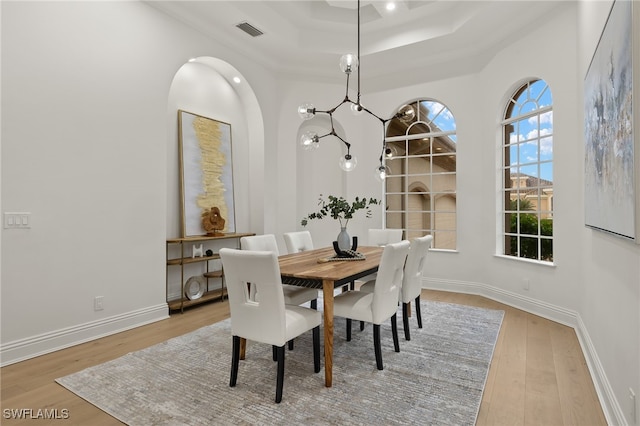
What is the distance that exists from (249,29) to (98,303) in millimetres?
3522

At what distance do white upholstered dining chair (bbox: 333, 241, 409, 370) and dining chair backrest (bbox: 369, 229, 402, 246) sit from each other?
150 centimetres

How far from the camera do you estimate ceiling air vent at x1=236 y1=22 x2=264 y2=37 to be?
167 inches

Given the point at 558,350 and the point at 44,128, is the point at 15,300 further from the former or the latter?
the point at 558,350

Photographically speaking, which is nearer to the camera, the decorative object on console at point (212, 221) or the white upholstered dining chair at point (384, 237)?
the white upholstered dining chair at point (384, 237)

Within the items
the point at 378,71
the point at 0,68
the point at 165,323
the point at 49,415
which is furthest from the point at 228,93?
the point at 49,415

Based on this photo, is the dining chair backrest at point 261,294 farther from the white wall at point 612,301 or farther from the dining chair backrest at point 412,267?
the white wall at point 612,301

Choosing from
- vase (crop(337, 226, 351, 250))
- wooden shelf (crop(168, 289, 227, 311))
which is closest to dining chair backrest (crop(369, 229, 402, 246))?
vase (crop(337, 226, 351, 250))

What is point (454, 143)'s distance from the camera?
5.23 metres

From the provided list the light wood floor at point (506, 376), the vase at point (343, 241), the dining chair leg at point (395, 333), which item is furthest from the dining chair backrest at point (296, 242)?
the dining chair leg at point (395, 333)

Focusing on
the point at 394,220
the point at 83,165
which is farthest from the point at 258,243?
the point at 394,220

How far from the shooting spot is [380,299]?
99.4 inches

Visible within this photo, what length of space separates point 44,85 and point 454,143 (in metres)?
4.87

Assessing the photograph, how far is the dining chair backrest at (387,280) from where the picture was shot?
247 cm

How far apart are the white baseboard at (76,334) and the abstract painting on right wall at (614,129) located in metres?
3.88
